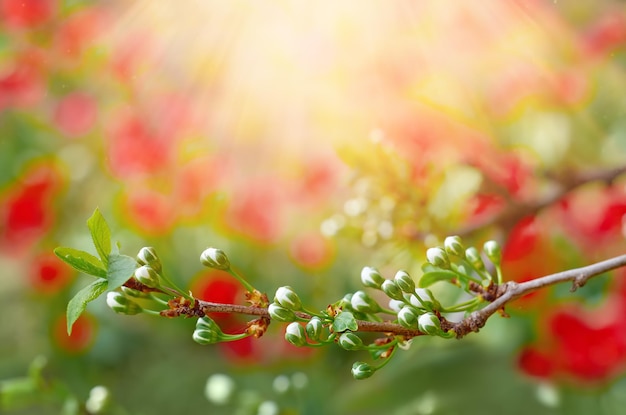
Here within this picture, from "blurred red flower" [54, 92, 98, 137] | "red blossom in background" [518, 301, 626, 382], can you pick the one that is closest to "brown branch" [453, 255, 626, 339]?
"red blossom in background" [518, 301, 626, 382]

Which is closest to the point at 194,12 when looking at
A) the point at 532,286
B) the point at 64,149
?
the point at 64,149

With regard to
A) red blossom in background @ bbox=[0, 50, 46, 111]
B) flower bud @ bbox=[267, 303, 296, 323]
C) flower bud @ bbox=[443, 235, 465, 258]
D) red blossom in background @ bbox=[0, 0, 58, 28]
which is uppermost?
flower bud @ bbox=[443, 235, 465, 258]

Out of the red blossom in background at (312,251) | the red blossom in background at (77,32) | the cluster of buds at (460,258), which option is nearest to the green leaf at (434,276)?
the cluster of buds at (460,258)

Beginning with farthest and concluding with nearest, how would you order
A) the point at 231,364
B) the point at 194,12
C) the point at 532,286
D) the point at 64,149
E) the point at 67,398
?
1. the point at 194,12
2. the point at 64,149
3. the point at 231,364
4. the point at 67,398
5. the point at 532,286

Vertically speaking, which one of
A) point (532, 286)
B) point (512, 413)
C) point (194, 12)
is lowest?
point (512, 413)

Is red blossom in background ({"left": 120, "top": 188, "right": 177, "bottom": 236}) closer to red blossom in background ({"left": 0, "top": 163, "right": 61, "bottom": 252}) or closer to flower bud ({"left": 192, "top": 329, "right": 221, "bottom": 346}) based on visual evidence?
red blossom in background ({"left": 0, "top": 163, "right": 61, "bottom": 252})

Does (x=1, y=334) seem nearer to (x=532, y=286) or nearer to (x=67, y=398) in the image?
(x=67, y=398)

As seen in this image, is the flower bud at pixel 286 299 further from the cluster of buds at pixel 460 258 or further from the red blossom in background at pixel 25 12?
the red blossom in background at pixel 25 12
